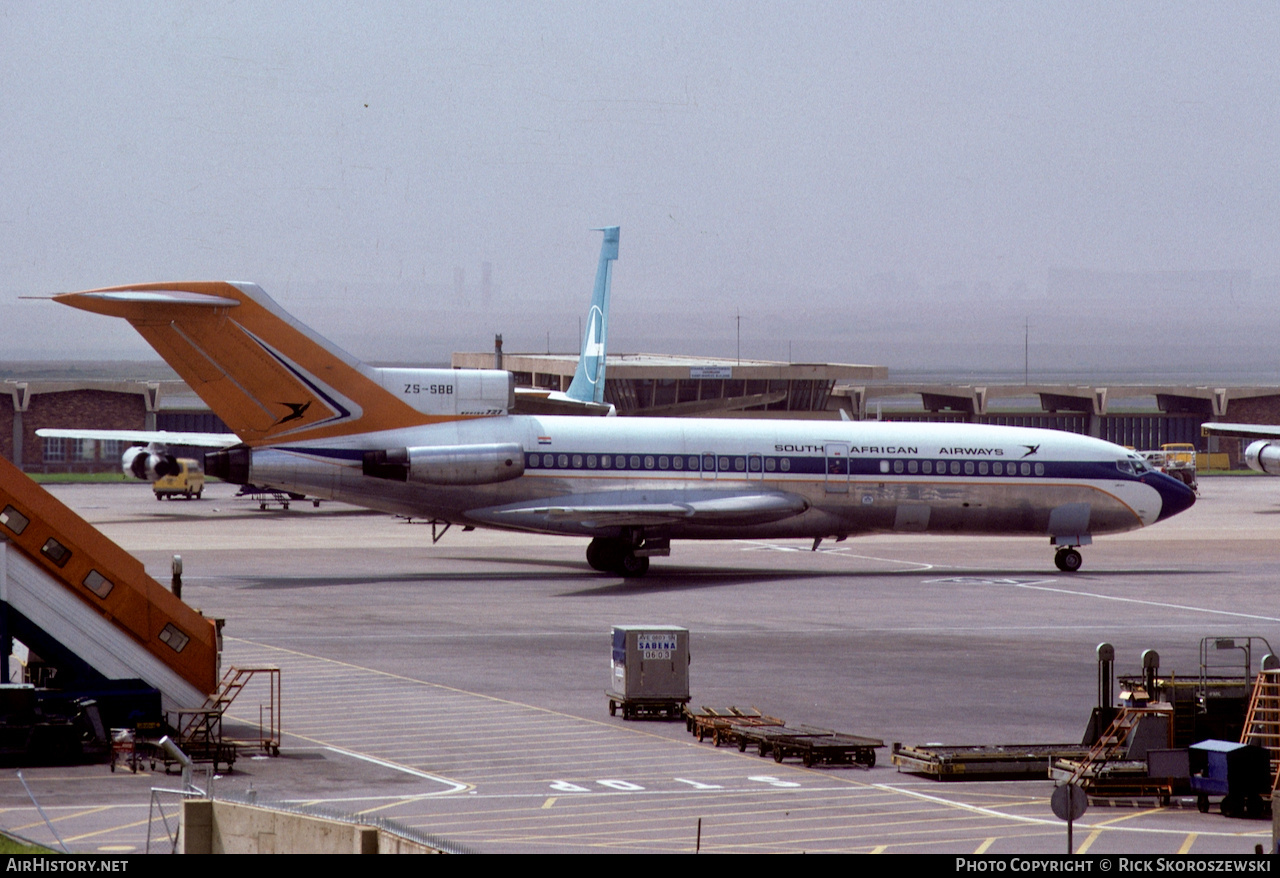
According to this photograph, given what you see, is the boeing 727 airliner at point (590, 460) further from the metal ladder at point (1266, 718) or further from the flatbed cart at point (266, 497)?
the flatbed cart at point (266, 497)

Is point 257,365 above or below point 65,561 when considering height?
above

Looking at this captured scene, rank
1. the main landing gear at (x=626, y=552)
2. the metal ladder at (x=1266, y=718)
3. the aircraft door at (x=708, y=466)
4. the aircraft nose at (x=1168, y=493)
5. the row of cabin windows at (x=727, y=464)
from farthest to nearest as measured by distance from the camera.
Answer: the aircraft nose at (x=1168, y=493)
the aircraft door at (x=708, y=466)
the main landing gear at (x=626, y=552)
the row of cabin windows at (x=727, y=464)
the metal ladder at (x=1266, y=718)

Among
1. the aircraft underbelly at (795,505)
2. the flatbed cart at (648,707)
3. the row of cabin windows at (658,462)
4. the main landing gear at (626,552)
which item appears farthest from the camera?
the main landing gear at (626,552)

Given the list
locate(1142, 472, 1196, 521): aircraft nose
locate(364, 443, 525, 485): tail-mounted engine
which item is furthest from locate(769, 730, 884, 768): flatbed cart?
locate(1142, 472, 1196, 521): aircraft nose

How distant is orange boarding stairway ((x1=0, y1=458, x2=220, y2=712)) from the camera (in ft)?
88.6

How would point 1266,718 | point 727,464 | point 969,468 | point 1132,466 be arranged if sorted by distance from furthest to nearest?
1. point 1132,466
2. point 969,468
3. point 727,464
4. point 1266,718

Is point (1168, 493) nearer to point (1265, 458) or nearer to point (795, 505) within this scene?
point (795, 505)

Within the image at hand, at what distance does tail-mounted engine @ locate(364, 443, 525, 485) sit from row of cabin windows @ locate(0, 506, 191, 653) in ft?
71.6

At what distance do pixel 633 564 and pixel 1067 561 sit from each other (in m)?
14.8

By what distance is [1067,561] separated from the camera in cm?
5606

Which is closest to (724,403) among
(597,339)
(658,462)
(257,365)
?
(597,339)

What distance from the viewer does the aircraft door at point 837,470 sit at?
52812 millimetres

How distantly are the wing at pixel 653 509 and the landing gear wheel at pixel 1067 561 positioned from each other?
9490mm

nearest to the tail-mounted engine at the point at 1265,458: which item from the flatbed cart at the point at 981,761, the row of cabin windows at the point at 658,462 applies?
the row of cabin windows at the point at 658,462
